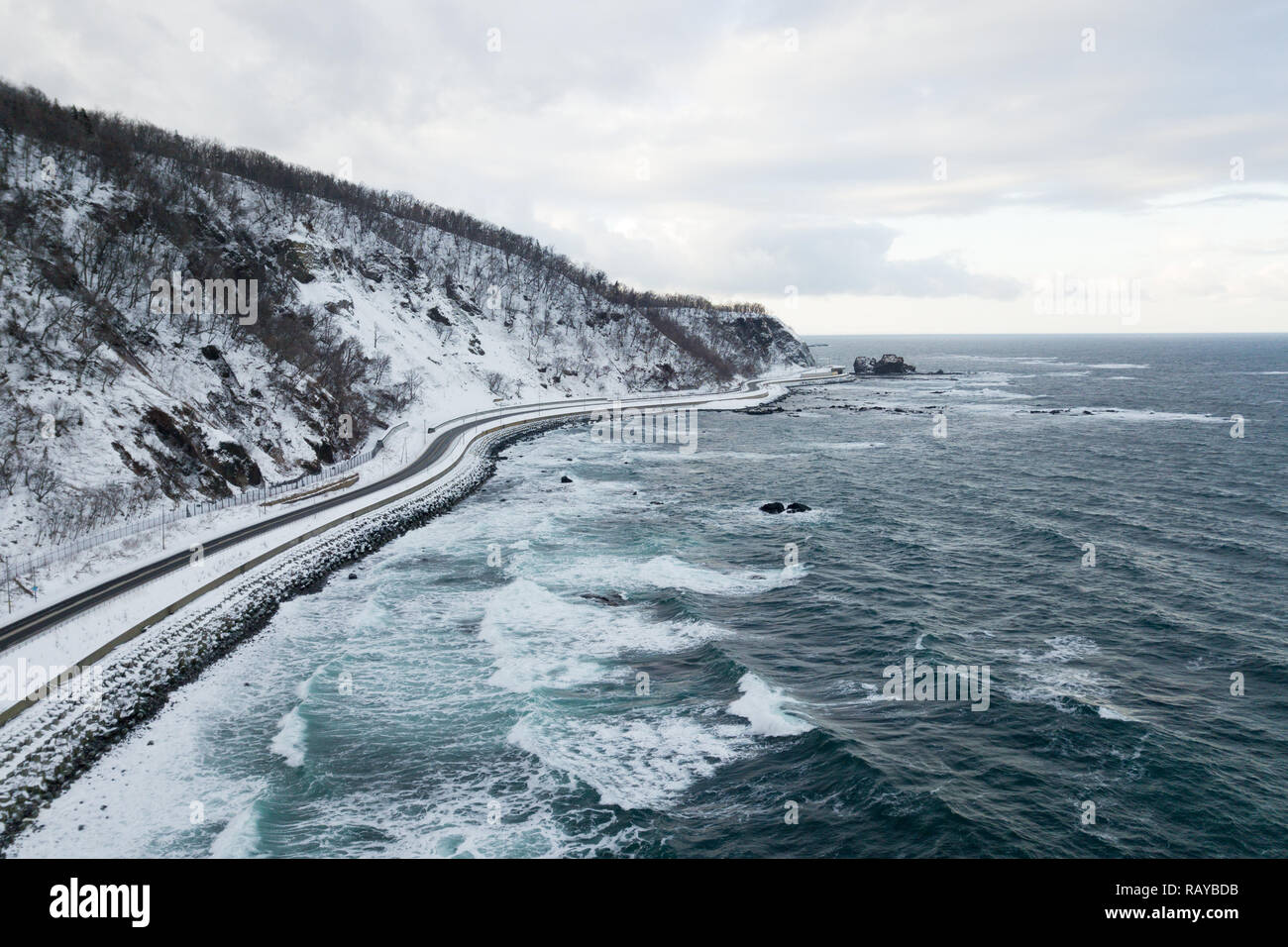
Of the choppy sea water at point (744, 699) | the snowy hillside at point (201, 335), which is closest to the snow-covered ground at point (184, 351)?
the snowy hillside at point (201, 335)

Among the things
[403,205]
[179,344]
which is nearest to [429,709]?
[179,344]

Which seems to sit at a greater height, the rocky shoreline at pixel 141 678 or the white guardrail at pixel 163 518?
the white guardrail at pixel 163 518

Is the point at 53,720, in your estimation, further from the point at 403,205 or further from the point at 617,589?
the point at 403,205

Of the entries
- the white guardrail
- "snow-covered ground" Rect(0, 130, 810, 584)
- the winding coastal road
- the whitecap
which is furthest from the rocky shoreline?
the whitecap

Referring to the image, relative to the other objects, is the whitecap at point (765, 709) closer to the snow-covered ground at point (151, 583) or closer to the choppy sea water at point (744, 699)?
the choppy sea water at point (744, 699)

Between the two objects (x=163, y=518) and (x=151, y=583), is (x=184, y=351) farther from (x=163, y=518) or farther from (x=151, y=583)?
(x=151, y=583)

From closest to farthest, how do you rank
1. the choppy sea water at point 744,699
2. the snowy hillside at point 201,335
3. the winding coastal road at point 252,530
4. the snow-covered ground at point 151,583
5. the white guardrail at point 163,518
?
the choppy sea water at point 744,699
the snow-covered ground at point 151,583
the winding coastal road at point 252,530
the white guardrail at point 163,518
the snowy hillside at point 201,335

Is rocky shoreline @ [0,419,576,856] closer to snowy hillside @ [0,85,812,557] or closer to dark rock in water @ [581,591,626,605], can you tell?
snowy hillside @ [0,85,812,557]

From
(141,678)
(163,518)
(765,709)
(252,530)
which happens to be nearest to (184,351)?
(163,518)
